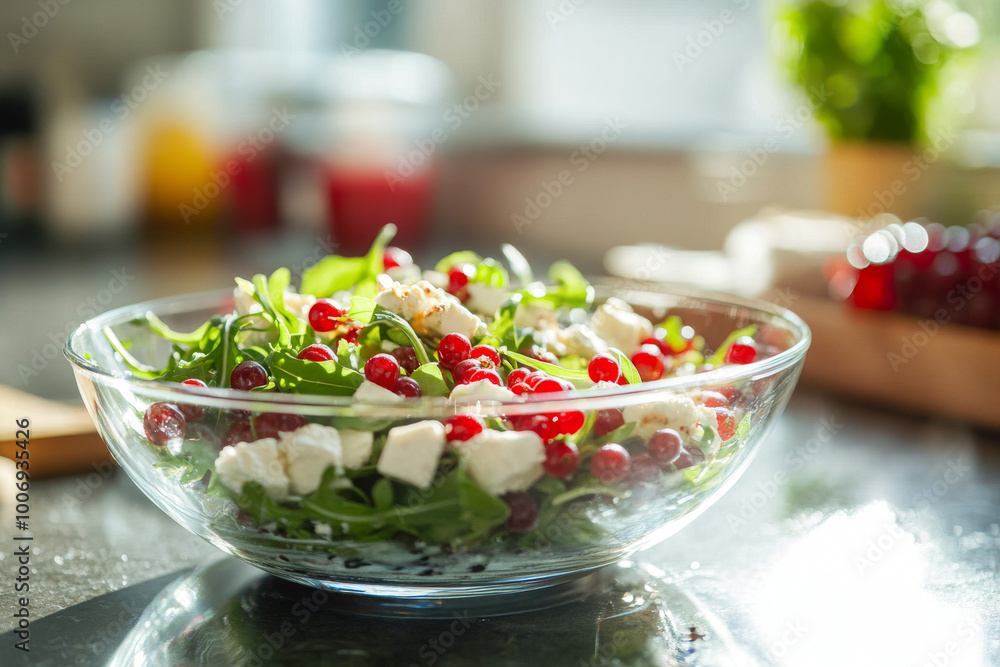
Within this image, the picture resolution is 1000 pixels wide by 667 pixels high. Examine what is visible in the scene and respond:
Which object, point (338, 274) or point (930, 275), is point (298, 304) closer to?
point (338, 274)

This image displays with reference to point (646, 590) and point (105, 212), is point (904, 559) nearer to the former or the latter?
point (646, 590)

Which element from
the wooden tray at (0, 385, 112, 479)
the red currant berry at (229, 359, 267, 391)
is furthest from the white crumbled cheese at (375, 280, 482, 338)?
the wooden tray at (0, 385, 112, 479)

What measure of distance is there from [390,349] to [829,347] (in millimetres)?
761

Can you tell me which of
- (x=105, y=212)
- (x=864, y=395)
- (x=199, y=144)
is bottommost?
(x=105, y=212)

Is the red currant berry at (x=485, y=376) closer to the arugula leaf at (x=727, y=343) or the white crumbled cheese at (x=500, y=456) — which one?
the white crumbled cheese at (x=500, y=456)

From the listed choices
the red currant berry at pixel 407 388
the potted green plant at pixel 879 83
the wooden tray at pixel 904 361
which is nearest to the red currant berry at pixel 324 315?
the red currant berry at pixel 407 388

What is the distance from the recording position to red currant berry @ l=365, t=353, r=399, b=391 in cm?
62

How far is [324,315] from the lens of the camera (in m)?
0.72

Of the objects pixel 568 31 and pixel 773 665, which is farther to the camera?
pixel 568 31

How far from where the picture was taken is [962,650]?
60 cm

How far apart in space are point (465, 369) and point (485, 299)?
0.16 metres

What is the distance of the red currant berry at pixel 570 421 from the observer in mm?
560

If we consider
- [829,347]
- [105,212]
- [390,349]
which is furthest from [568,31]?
[390,349]

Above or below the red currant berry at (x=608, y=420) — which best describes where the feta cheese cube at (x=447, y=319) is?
below
